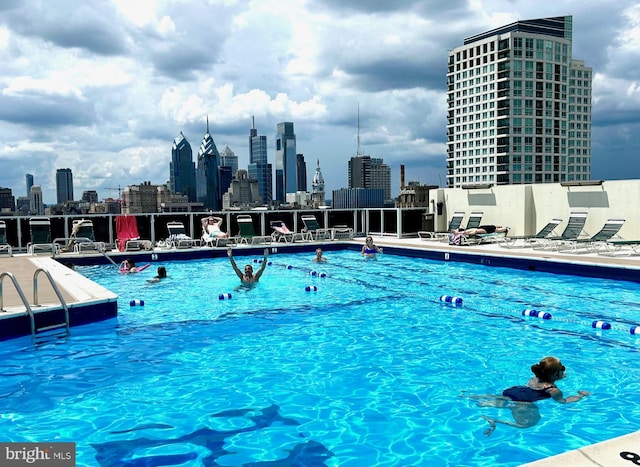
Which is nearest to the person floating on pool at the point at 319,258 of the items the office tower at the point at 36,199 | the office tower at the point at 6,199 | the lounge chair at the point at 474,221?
the lounge chair at the point at 474,221

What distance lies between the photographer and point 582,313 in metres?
8.84

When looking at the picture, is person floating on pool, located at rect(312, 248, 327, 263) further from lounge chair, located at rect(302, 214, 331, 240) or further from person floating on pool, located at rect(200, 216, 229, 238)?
lounge chair, located at rect(302, 214, 331, 240)

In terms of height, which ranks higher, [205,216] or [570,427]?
[205,216]

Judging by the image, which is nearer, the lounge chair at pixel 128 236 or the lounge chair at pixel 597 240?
the lounge chair at pixel 597 240

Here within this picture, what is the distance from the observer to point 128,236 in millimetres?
17281

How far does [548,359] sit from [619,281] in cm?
778

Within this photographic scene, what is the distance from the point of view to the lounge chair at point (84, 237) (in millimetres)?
16078

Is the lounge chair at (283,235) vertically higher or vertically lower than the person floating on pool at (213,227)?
lower

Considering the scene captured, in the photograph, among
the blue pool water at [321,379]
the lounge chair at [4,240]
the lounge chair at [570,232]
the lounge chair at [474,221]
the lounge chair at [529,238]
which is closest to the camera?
the blue pool water at [321,379]

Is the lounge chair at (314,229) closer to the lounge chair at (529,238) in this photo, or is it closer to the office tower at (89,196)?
the lounge chair at (529,238)

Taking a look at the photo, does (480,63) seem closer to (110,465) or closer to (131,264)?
(131,264)

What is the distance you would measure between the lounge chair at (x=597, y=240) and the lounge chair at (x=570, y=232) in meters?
0.41

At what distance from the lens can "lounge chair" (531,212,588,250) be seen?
15629 mm

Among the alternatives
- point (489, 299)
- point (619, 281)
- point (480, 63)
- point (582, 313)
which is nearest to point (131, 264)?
point (489, 299)
